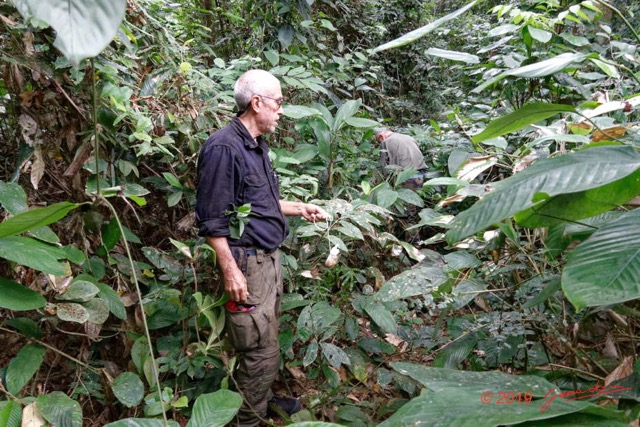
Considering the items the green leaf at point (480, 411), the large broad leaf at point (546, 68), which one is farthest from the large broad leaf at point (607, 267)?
the large broad leaf at point (546, 68)

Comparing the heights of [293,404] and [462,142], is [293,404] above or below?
below

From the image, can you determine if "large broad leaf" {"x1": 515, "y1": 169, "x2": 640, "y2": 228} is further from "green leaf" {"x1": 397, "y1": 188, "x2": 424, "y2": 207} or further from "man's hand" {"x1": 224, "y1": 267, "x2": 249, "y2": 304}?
"green leaf" {"x1": 397, "y1": 188, "x2": 424, "y2": 207}

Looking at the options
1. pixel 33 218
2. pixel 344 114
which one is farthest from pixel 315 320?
pixel 33 218

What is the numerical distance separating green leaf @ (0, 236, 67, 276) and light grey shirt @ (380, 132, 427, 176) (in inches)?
126

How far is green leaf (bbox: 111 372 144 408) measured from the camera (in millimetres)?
1744

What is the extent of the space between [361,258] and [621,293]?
2165 mm

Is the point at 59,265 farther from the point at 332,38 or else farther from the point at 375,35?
the point at 375,35

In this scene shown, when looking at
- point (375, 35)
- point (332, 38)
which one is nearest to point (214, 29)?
point (332, 38)

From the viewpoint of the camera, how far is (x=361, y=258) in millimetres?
2754

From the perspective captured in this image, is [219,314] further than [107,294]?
Yes

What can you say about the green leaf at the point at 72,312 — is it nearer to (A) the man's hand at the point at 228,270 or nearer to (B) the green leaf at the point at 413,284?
(A) the man's hand at the point at 228,270

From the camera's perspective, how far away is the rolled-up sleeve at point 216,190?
190 cm

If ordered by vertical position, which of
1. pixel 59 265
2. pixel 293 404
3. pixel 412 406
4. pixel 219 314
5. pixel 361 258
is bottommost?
pixel 293 404

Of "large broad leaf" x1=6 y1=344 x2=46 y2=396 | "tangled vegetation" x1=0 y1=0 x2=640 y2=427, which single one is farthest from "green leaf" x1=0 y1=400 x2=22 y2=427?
"large broad leaf" x1=6 y1=344 x2=46 y2=396
